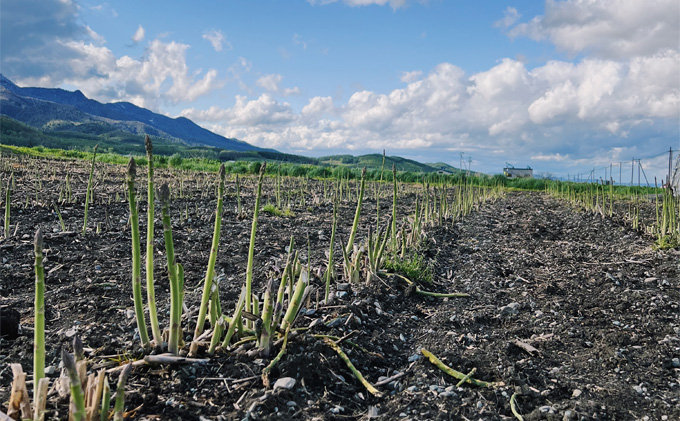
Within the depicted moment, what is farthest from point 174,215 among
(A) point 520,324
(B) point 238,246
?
(A) point 520,324

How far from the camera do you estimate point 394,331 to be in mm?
3072

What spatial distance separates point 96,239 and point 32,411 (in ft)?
→ 13.3

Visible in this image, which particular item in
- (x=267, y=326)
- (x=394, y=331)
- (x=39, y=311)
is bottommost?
(x=394, y=331)

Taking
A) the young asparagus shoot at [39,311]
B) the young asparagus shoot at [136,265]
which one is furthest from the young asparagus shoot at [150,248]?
the young asparagus shoot at [39,311]

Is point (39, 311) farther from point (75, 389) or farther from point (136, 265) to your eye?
point (136, 265)

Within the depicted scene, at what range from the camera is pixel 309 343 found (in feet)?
8.16

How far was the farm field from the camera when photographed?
212 cm

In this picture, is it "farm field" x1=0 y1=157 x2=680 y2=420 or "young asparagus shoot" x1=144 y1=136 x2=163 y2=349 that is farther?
"farm field" x1=0 y1=157 x2=680 y2=420

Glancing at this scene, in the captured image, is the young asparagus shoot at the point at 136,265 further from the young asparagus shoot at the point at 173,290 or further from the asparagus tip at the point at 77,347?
the asparagus tip at the point at 77,347

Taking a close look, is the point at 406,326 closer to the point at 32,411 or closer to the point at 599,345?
the point at 599,345

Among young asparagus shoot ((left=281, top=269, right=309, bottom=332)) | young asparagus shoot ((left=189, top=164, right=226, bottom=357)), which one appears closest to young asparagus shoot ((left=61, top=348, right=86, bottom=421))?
young asparagus shoot ((left=189, top=164, right=226, bottom=357))

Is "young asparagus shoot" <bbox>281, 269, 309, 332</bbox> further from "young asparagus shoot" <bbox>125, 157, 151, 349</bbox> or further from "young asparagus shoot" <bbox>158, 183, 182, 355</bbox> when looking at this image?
"young asparagus shoot" <bbox>125, 157, 151, 349</bbox>

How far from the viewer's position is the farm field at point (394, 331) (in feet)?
6.95

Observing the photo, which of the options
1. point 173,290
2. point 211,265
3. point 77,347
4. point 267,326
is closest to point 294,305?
Answer: point 267,326
